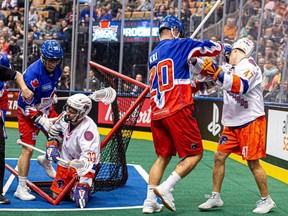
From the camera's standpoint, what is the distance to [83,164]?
5.84 meters

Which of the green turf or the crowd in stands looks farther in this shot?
the crowd in stands

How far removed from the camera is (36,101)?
6.48m

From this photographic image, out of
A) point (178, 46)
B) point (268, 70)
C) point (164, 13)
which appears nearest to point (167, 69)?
point (178, 46)

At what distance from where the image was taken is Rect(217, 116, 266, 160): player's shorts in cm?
590

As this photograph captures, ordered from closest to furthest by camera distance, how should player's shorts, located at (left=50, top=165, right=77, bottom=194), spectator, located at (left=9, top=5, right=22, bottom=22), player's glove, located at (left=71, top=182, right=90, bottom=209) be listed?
player's glove, located at (left=71, top=182, right=90, bottom=209), player's shorts, located at (left=50, top=165, right=77, bottom=194), spectator, located at (left=9, top=5, right=22, bottom=22)

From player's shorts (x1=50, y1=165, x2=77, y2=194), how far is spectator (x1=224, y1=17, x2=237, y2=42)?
7.01 meters

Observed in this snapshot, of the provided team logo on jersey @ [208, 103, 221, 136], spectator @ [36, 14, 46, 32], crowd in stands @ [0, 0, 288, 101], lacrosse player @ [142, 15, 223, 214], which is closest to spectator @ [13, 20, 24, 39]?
crowd in stands @ [0, 0, 288, 101]

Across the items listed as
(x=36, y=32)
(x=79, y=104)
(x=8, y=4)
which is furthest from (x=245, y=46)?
(x=8, y=4)

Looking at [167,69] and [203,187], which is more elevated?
[167,69]

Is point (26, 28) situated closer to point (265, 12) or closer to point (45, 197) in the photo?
point (265, 12)

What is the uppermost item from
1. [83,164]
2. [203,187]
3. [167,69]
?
[167,69]

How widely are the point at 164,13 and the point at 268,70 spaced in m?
3.58

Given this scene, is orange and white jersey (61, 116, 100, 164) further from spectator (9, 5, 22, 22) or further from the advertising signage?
spectator (9, 5, 22, 22)

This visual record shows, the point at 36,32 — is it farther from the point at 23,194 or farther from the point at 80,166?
the point at 80,166
